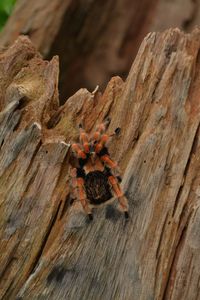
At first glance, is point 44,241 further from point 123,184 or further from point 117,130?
point 117,130

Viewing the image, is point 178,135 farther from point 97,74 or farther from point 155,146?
point 97,74

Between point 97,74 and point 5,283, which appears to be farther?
point 97,74

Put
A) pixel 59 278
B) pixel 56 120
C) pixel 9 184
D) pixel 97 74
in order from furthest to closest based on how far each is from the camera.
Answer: pixel 97 74 → pixel 56 120 → pixel 9 184 → pixel 59 278

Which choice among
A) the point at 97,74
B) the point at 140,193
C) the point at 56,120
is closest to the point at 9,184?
the point at 56,120

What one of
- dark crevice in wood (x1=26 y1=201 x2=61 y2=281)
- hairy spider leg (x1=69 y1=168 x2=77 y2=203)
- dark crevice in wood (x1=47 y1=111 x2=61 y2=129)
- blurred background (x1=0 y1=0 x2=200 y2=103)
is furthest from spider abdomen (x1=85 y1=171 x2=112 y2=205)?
blurred background (x1=0 y1=0 x2=200 y2=103)

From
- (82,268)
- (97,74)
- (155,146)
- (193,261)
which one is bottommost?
(82,268)

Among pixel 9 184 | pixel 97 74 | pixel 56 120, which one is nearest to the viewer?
pixel 9 184

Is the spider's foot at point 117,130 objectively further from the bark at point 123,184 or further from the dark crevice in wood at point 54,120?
the dark crevice in wood at point 54,120
